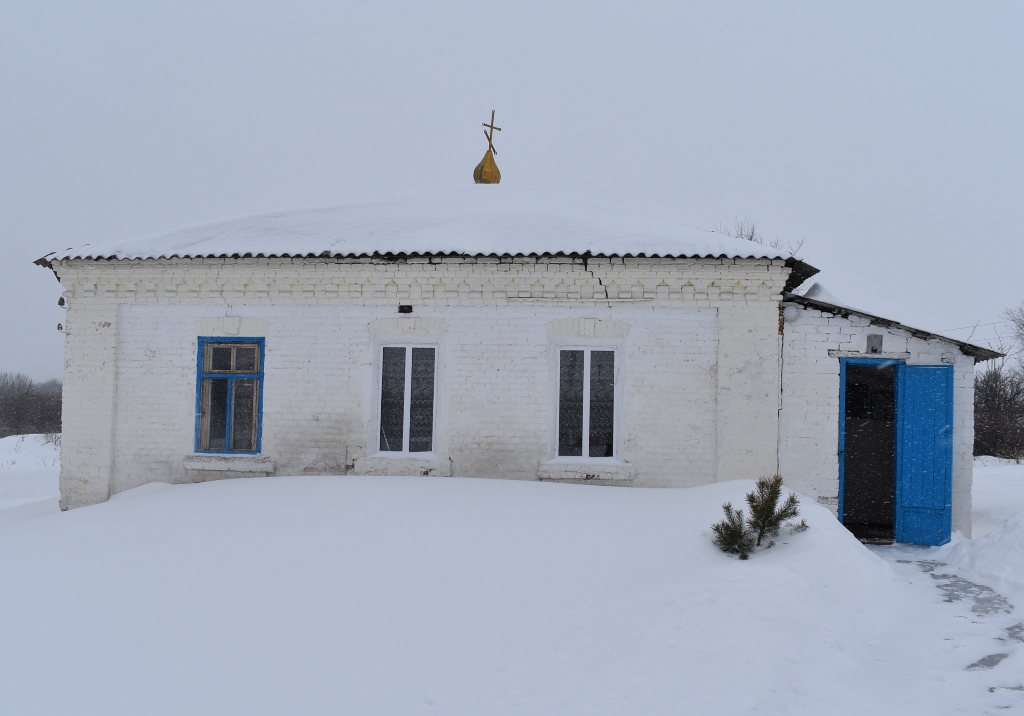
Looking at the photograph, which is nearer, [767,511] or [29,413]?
[767,511]

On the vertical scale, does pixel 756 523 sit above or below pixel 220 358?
below

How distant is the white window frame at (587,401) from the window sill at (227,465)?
11.5 ft

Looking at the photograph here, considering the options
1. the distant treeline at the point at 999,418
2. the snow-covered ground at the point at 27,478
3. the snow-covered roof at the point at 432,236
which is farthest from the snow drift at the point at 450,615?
the distant treeline at the point at 999,418

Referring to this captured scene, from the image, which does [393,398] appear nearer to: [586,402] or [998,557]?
[586,402]

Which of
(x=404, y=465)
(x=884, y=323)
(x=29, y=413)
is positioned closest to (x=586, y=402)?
(x=404, y=465)

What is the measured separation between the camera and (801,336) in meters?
7.95

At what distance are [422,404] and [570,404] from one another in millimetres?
1772

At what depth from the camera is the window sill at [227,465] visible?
818 centimetres

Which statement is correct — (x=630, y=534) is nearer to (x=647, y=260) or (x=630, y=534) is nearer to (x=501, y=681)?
(x=501, y=681)

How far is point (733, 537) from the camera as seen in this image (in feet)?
18.1

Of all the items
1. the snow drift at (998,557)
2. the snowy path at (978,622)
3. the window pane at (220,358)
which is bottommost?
the snowy path at (978,622)

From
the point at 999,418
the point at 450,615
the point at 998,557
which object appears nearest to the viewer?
the point at 450,615

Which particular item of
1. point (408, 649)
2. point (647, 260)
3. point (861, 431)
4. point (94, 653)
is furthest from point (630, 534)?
point (861, 431)

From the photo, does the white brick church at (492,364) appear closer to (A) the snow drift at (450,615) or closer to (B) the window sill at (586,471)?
(B) the window sill at (586,471)
